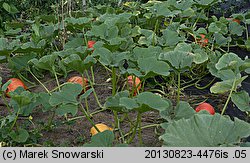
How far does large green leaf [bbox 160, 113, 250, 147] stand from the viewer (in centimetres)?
190

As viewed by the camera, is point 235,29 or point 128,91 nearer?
point 128,91

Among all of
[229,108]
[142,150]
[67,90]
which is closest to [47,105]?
[67,90]

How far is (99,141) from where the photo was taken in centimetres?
218

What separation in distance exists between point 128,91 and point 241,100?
576mm

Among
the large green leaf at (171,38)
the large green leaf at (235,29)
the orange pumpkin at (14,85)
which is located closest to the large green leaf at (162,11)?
the large green leaf at (171,38)

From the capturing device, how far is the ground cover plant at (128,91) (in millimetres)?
2170

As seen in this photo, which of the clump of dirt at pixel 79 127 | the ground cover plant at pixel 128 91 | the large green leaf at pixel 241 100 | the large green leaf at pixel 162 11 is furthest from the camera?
the large green leaf at pixel 162 11

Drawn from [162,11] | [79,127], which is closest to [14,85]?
[79,127]

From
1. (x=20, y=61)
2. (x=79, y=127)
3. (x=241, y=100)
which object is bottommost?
(x=79, y=127)

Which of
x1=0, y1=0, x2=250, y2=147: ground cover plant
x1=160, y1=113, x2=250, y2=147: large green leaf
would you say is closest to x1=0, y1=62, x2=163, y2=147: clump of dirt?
x1=0, y1=0, x2=250, y2=147: ground cover plant

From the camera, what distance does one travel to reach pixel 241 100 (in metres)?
2.51

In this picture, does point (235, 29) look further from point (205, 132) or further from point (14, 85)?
point (205, 132)

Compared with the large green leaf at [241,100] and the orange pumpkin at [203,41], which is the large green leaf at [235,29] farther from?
the large green leaf at [241,100]

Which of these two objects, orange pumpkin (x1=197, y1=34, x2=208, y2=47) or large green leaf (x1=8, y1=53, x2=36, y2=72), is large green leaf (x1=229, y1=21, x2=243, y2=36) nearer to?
orange pumpkin (x1=197, y1=34, x2=208, y2=47)
